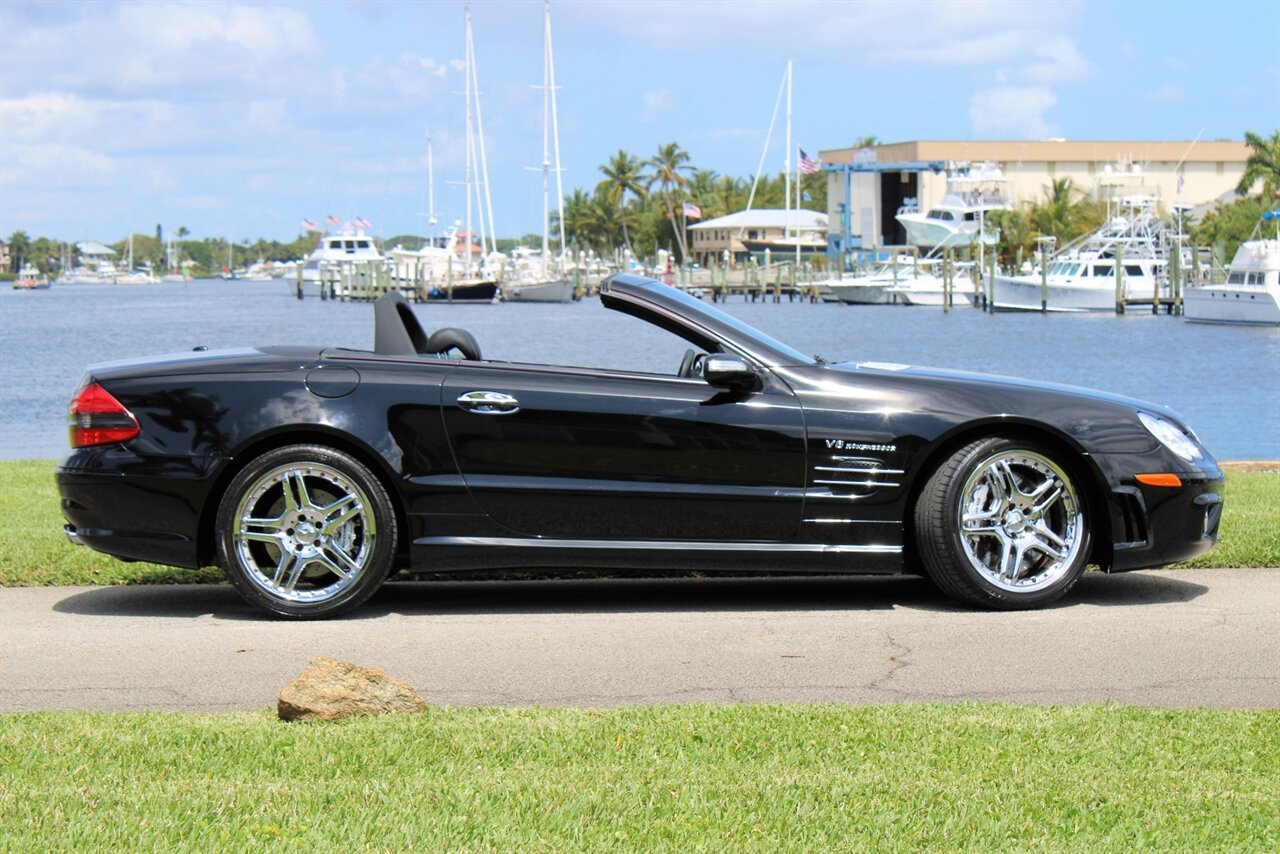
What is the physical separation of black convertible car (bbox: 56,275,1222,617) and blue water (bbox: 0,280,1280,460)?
13.0 m

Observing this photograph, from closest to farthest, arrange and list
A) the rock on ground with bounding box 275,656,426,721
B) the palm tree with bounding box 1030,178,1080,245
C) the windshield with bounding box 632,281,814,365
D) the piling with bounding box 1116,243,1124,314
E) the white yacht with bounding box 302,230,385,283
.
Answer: the rock on ground with bounding box 275,656,426,721 → the windshield with bounding box 632,281,814,365 → the piling with bounding box 1116,243,1124,314 → the palm tree with bounding box 1030,178,1080,245 → the white yacht with bounding box 302,230,385,283

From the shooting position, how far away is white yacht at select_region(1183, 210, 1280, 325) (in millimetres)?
58688

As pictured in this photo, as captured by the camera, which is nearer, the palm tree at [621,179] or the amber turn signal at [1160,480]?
the amber turn signal at [1160,480]

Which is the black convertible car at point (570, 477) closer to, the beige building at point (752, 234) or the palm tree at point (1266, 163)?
the palm tree at point (1266, 163)

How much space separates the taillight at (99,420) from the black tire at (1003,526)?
339 centimetres

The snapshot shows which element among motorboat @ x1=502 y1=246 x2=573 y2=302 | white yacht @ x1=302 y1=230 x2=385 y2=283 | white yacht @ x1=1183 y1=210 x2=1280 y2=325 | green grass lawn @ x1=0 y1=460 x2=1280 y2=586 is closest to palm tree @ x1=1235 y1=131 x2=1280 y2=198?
white yacht @ x1=1183 y1=210 x2=1280 y2=325

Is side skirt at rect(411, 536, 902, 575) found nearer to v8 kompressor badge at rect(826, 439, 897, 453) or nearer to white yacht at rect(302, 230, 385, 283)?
v8 kompressor badge at rect(826, 439, 897, 453)

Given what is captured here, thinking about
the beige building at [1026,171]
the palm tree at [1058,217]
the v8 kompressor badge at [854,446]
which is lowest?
the v8 kompressor badge at [854,446]

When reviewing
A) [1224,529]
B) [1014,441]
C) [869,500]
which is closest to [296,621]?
[869,500]

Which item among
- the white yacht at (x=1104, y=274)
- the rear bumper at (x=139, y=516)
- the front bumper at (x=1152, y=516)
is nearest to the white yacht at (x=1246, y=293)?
the white yacht at (x=1104, y=274)

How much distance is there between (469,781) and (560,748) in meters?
0.41

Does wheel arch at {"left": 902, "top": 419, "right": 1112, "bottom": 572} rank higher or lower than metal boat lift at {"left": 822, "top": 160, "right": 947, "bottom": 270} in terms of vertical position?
lower

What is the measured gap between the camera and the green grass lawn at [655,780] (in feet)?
12.0

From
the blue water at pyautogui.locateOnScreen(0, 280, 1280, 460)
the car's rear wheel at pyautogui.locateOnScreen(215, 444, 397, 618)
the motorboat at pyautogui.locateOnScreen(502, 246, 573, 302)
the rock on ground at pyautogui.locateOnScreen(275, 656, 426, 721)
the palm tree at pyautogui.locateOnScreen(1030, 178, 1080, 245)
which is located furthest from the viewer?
the palm tree at pyautogui.locateOnScreen(1030, 178, 1080, 245)
